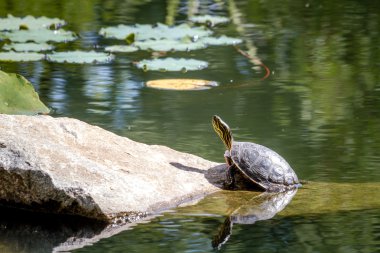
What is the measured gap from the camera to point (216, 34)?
633 centimetres

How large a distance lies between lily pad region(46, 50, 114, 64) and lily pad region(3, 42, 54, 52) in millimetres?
182

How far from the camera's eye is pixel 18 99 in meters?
3.97

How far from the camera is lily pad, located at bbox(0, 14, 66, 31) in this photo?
6258 mm

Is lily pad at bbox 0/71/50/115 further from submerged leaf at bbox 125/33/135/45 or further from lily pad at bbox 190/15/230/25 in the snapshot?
lily pad at bbox 190/15/230/25

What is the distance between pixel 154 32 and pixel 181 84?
126cm

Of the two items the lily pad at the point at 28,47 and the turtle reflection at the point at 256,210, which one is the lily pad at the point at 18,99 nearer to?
the turtle reflection at the point at 256,210

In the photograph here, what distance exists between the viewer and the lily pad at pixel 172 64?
5.23m

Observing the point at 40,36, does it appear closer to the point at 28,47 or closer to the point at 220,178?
the point at 28,47

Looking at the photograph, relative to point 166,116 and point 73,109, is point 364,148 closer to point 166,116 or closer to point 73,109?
point 166,116

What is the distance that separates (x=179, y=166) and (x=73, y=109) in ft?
4.15

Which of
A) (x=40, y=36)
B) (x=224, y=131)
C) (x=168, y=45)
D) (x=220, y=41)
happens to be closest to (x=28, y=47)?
(x=40, y=36)

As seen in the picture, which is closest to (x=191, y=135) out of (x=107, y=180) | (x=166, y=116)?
(x=166, y=116)

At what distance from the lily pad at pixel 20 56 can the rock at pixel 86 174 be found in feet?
6.40

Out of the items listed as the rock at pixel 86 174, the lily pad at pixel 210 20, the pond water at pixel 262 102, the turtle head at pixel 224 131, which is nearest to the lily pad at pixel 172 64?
the pond water at pixel 262 102
